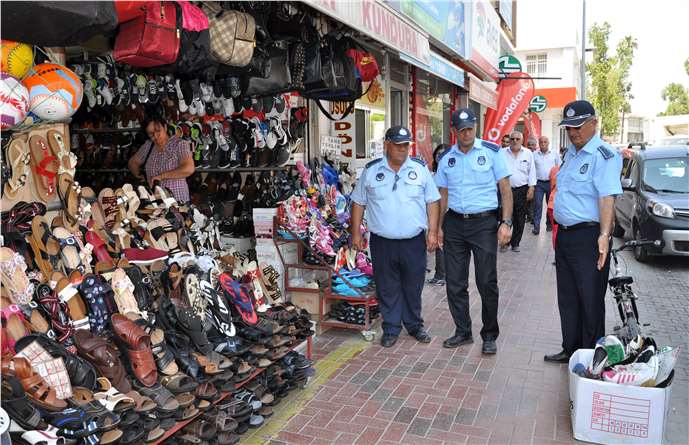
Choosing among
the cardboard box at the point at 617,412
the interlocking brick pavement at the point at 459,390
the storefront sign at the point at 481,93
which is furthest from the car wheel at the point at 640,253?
the cardboard box at the point at 617,412

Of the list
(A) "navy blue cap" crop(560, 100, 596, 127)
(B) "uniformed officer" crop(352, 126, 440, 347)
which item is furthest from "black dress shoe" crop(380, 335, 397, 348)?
(A) "navy blue cap" crop(560, 100, 596, 127)

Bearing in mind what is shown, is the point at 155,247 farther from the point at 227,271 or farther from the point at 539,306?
the point at 539,306

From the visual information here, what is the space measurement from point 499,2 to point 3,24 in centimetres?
1781

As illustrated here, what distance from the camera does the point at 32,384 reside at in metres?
2.51

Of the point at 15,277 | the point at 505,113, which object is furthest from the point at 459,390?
the point at 505,113

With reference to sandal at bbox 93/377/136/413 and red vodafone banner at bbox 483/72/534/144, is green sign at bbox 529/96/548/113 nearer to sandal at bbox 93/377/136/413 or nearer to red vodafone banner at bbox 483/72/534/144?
red vodafone banner at bbox 483/72/534/144

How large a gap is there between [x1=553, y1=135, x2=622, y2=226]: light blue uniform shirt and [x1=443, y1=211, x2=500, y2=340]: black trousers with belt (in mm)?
651

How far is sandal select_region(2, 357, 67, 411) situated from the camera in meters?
2.50

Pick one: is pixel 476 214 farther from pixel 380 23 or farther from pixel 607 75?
pixel 607 75

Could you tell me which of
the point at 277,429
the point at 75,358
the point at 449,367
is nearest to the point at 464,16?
the point at 449,367

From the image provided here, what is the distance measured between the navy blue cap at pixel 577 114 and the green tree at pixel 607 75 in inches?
1487

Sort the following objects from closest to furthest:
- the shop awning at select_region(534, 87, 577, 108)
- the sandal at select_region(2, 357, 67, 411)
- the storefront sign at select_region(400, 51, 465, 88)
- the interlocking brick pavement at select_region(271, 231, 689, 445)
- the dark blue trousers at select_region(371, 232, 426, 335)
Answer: the sandal at select_region(2, 357, 67, 411) → the interlocking brick pavement at select_region(271, 231, 689, 445) → the dark blue trousers at select_region(371, 232, 426, 335) → the storefront sign at select_region(400, 51, 465, 88) → the shop awning at select_region(534, 87, 577, 108)

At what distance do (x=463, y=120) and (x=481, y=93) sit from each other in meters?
7.16

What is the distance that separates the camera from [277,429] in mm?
3703
